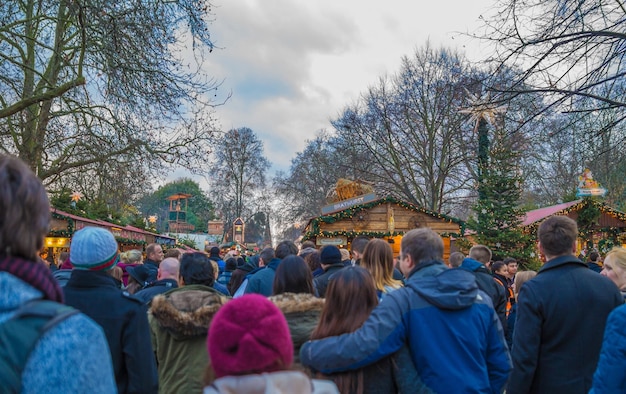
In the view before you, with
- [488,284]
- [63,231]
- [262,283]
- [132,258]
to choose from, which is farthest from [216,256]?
[63,231]

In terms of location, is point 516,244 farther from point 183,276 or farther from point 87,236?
point 87,236

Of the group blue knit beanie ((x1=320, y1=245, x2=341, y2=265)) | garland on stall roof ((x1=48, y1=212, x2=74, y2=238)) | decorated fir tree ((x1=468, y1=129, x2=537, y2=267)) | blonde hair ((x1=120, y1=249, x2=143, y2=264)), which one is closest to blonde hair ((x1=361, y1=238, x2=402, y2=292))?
blue knit beanie ((x1=320, y1=245, x2=341, y2=265))

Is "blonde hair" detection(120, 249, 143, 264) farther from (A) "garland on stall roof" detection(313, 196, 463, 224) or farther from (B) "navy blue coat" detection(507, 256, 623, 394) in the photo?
(A) "garland on stall roof" detection(313, 196, 463, 224)

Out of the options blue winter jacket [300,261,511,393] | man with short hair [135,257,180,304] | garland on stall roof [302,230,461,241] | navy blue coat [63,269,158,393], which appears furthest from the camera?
garland on stall roof [302,230,461,241]

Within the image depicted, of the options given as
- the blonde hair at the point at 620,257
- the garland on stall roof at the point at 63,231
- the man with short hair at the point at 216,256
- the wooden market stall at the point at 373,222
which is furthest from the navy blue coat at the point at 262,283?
the garland on stall roof at the point at 63,231

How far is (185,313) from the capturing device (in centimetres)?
317

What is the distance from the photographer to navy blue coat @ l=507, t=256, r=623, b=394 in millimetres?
3293

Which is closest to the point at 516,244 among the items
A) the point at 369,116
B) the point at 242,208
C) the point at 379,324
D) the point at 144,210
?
the point at 369,116

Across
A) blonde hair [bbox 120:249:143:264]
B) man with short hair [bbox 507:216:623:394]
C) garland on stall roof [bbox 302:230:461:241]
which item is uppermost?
garland on stall roof [bbox 302:230:461:241]

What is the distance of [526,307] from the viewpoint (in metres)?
3.39

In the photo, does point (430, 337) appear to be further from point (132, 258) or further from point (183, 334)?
point (132, 258)

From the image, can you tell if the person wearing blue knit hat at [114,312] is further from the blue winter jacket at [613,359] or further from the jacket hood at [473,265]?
the jacket hood at [473,265]

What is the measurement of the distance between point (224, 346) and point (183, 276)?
8.51 ft

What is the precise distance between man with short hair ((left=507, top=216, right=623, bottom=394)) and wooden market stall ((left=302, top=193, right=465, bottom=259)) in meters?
13.6
